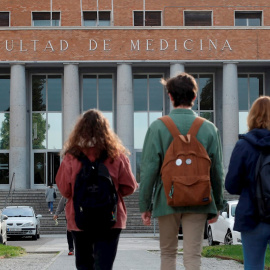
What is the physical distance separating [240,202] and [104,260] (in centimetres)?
115

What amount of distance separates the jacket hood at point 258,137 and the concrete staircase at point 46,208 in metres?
25.9

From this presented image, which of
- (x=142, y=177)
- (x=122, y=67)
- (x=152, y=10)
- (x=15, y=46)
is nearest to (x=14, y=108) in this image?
(x=15, y=46)

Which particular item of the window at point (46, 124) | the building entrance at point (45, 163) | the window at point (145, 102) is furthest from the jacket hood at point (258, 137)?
the building entrance at point (45, 163)

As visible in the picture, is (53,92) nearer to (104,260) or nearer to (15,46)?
(15,46)

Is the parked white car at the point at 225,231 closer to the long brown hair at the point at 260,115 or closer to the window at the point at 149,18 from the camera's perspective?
the long brown hair at the point at 260,115

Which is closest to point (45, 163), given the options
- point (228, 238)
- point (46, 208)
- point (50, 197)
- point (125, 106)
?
point (125, 106)

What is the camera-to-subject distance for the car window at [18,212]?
97.0 feet

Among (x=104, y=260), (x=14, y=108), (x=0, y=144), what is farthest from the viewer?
(x=0, y=144)

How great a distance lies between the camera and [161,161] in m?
6.48

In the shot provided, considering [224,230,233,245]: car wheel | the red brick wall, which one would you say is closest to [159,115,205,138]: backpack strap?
[224,230,233,245]: car wheel

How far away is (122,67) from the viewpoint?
42406mm

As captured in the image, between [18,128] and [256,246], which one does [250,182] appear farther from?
[18,128]

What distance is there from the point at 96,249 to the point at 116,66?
3801 cm

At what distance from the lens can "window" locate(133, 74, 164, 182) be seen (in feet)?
149
